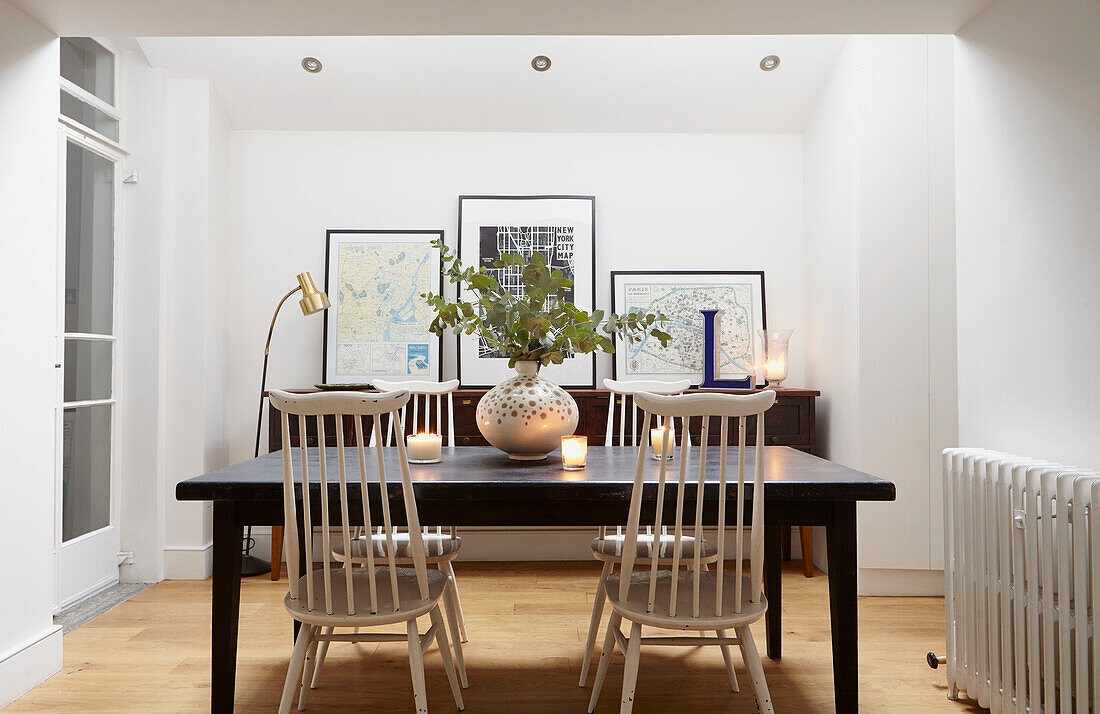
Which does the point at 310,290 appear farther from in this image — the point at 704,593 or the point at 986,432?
the point at 986,432

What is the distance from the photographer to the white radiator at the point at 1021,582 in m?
1.68

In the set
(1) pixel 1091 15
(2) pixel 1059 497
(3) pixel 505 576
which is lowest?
(3) pixel 505 576

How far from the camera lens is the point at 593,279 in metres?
4.00

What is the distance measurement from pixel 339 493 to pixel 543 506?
0.50 meters

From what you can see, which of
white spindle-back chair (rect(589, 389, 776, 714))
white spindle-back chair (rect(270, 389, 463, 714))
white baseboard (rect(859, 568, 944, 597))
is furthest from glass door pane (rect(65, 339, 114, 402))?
white baseboard (rect(859, 568, 944, 597))

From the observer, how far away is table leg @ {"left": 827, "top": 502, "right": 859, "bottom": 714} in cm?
188

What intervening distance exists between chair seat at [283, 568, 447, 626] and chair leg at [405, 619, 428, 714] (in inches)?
1.9

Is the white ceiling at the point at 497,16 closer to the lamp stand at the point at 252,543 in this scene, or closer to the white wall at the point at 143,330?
the white wall at the point at 143,330

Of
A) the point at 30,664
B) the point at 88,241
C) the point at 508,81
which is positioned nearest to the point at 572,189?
the point at 508,81

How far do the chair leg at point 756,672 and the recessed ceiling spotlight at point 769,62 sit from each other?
275cm

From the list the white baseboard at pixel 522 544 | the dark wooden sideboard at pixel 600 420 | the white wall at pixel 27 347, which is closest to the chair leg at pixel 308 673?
the white wall at pixel 27 347

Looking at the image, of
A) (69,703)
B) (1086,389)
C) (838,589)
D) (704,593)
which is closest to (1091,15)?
(1086,389)

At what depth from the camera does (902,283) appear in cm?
335

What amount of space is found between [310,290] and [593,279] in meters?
1.42
